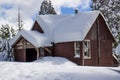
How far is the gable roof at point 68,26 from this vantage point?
29.4 metres

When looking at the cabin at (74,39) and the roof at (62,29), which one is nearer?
the roof at (62,29)

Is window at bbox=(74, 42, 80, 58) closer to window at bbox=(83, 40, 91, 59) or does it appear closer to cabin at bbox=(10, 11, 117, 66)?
cabin at bbox=(10, 11, 117, 66)

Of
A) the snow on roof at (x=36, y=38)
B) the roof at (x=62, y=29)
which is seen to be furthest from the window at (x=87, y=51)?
the snow on roof at (x=36, y=38)

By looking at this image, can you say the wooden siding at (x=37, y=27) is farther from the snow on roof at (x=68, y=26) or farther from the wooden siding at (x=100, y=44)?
the wooden siding at (x=100, y=44)

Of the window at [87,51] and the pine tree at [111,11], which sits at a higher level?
the pine tree at [111,11]

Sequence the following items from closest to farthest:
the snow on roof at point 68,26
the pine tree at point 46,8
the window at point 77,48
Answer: the snow on roof at point 68,26, the window at point 77,48, the pine tree at point 46,8

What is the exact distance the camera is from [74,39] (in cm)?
2908

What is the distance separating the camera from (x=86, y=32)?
29.2m

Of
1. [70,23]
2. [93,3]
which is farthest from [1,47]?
[70,23]

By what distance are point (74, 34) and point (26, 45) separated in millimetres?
7172

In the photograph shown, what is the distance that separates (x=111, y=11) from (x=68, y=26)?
1796cm

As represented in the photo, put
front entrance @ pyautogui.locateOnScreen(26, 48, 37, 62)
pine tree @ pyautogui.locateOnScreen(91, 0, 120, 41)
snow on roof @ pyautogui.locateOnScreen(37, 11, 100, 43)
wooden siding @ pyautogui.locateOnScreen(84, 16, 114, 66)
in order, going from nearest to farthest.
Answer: snow on roof @ pyautogui.locateOnScreen(37, 11, 100, 43)
wooden siding @ pyautogui.locateOnScreen(84, 16, 114, 66)
front entrance @ pyautogui.locateOnScreen(26, 48, 37, 62)
pine tree @ pyautogui.locateOnScreen(91, 0, 120, 41)

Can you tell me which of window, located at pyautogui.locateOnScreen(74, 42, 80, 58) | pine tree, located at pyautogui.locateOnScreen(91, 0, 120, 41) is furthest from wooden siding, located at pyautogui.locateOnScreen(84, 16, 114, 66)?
pine tree, located at pyautogui.locateOnScreen(91, 0, 120, 41)

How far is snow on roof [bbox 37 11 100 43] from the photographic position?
29359mm
